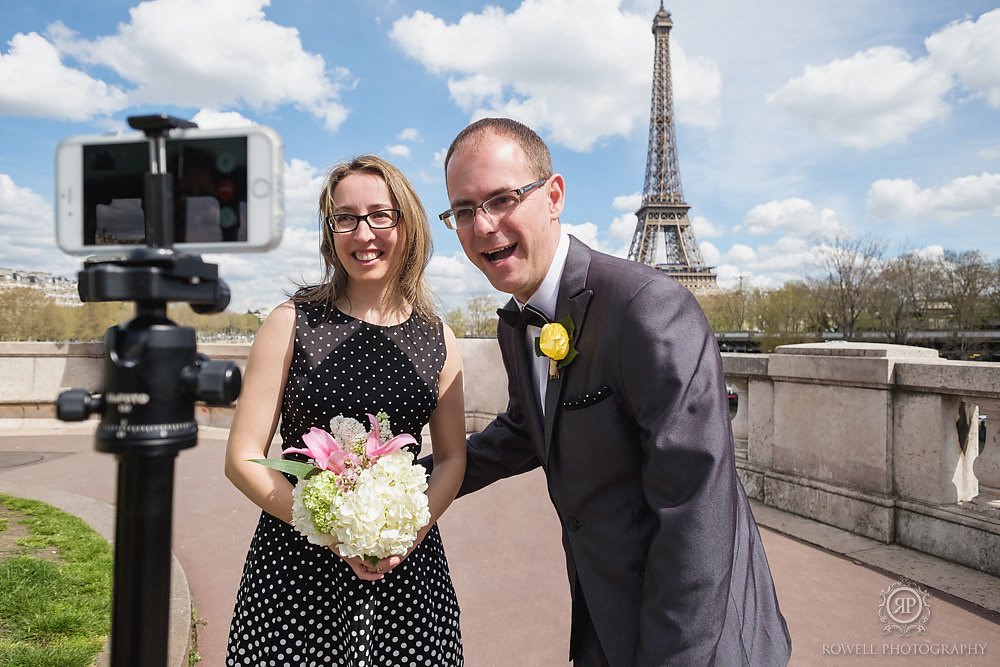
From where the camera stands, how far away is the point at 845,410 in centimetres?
563

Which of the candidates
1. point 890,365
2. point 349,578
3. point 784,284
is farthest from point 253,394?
point 784,284

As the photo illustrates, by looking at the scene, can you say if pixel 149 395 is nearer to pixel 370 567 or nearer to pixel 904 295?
pixel 370 567

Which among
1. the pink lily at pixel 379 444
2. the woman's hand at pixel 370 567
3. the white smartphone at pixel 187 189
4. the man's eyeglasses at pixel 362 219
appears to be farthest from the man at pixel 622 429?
the white smartphone at pixel 187 189

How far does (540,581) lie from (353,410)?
2913 mm

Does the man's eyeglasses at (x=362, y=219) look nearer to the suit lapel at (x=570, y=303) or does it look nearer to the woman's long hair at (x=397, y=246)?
the woman's long hair at (x=397, y=246)

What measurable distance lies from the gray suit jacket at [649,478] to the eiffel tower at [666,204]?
218 ft

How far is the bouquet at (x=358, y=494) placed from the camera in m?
1.87

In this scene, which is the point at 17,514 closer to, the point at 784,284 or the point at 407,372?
the point at 407,372

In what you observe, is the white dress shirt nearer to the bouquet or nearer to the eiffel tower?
the bouquet

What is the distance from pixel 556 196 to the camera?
218 centimetres

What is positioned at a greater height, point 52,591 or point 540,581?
point 52,591

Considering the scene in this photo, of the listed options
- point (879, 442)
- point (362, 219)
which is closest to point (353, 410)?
point (362, 219)

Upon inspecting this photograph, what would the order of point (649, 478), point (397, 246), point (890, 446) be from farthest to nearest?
point (890, 446), point (397, 246), point (649, 478)

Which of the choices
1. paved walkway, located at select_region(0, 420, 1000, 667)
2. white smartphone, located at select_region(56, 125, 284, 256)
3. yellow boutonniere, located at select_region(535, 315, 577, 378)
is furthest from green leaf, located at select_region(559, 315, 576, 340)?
paved walkway, located at select_region(0, 420, 1000, 667)
